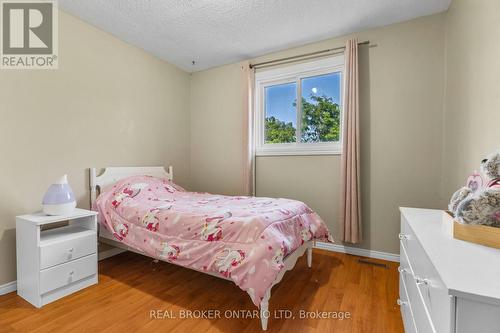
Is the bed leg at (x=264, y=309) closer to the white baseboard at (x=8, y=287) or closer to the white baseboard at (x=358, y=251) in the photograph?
the white baseboard at (x=358, y=251)

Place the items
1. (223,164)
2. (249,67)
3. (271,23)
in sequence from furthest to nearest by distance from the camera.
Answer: (223,164)
(249,67)
(271,23)

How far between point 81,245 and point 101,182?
0.78m

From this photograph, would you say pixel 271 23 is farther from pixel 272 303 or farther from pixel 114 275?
pixel 114 275

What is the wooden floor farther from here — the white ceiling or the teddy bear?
the white ceiling

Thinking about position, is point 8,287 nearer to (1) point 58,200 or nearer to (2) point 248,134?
(1) point 58,200

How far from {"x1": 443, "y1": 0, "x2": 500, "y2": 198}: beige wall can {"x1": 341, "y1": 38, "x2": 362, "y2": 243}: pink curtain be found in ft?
2.59

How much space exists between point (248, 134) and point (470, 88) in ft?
7.33

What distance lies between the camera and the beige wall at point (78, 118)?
6.51 feet

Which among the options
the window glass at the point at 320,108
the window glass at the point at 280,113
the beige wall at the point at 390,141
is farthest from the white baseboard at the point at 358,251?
the window glass at the point at 280,113

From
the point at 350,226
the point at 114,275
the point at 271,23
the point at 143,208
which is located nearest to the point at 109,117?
the point at 143,208

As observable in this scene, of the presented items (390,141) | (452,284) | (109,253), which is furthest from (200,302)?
(390,141)

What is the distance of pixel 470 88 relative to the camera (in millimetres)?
1693

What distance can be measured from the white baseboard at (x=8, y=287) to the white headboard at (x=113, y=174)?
0.86 m

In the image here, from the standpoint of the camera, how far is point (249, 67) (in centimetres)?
323
